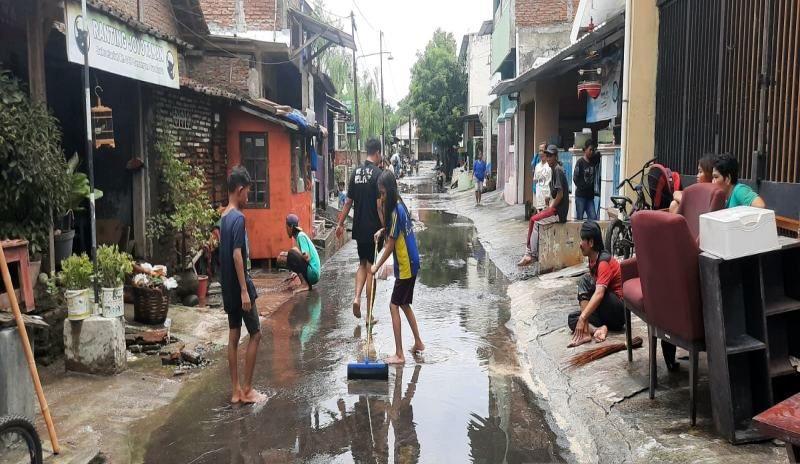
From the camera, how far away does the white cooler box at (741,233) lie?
4254mm

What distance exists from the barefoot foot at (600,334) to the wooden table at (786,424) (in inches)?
142

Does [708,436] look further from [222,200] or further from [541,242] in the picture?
[222,200]

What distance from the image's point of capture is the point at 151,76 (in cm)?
862

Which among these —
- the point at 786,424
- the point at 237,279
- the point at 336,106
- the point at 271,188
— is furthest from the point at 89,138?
the point at 336,106

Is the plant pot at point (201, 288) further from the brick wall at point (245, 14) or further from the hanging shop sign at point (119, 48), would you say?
the brick wall at point (245, 14)

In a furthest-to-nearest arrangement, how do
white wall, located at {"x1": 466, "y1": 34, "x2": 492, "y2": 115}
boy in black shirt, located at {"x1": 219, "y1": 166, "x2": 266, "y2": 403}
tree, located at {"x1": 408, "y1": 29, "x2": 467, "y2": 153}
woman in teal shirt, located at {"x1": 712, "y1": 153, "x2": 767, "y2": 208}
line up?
tree, located at {"x1": 408, "y1": 29, "x2": 467, "y2": 153} < white wall, located at {"x1": 466, "y1": 34, "x2": 492, "y2": 115} < woman in teal shirt, located at {"x1": 712, "y1": 153, "x2": 767, "y2": 208} < boy in black shirt, located at {"x1": 219, "y1": 166, "x2": 266, "y2": 403}

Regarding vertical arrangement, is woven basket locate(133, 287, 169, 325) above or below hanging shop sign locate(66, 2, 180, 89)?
below

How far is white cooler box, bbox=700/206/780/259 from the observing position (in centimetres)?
425

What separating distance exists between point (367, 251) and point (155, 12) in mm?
6727

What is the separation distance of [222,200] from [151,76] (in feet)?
15.8

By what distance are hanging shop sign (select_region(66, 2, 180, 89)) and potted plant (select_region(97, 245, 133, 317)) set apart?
1907 millimetres

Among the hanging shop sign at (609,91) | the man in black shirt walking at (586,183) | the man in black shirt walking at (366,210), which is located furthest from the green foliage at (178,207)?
the hanging shop sign at (609,91)

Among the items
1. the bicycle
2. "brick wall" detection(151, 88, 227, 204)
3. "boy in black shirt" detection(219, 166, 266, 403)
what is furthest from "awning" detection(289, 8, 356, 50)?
"boy in black shirt" detection(219, 166, 266, 403)

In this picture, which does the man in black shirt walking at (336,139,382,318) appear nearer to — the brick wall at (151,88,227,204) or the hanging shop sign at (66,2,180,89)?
the hanging shop sign at (66,2,180,89)
